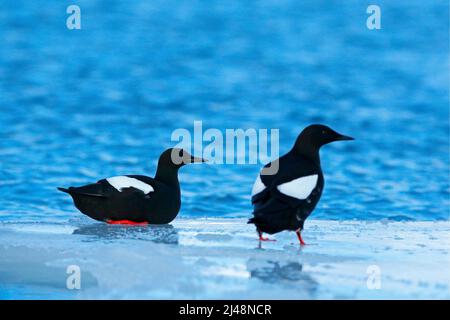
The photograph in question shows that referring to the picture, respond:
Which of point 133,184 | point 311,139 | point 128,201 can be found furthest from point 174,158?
point 311,139

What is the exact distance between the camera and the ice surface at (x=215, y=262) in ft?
17.6

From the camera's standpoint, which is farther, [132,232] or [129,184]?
[129,184]

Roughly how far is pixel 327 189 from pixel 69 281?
7.40 metres

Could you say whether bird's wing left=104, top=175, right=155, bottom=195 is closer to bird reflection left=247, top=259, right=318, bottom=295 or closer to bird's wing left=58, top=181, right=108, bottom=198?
bird's wing left=58, top=181, right=108, bottom=198

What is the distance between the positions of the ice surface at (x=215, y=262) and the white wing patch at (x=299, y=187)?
383mm

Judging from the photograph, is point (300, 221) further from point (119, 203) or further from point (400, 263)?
point (119, 203)

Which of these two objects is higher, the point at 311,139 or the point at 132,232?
the point at 311,139

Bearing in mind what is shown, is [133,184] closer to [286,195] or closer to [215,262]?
[286,195]

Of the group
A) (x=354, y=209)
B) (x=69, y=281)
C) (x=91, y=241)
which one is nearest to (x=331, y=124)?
(x=354, y=209)

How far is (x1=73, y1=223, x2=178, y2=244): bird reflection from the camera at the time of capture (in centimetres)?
696

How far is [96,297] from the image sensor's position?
17.2 feet

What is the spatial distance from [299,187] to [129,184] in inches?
65.2

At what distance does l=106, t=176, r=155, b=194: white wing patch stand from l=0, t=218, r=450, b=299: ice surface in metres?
0.34

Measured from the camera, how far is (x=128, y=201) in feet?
25.2
